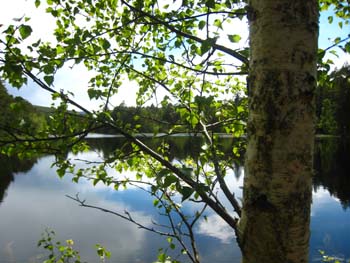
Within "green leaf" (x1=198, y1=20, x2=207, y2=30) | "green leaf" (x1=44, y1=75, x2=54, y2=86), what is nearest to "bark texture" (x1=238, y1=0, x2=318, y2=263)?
"green leaf" (x1=198, y1=20, x2=207, y2=30)

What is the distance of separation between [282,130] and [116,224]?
1732cm

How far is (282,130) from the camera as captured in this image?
3.23 feet

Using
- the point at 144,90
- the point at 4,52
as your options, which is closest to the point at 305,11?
the point at 4,52

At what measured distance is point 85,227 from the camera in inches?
646

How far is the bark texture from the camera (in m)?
0.99

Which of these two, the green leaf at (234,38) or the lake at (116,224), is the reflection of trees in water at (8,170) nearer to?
the lake at (116,224)

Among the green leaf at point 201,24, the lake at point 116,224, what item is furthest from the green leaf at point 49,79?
the lake at point 116,224

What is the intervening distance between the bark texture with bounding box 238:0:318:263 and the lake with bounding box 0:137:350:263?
20.6 feet

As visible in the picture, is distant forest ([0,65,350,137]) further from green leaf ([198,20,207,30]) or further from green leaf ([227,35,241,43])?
green leaf ([198,20,207,30])

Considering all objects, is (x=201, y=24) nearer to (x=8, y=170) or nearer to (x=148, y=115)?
(x=148, y=115)

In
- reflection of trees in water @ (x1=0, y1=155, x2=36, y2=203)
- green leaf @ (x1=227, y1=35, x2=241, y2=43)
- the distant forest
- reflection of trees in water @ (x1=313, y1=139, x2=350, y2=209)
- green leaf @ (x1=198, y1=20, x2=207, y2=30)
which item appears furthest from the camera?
reflection of trees in water @ (x1=0, y1=155, x2=36, y2=203)

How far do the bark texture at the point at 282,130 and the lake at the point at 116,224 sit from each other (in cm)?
627

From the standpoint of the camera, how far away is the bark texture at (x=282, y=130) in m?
0.99

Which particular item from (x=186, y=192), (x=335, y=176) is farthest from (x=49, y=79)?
(x=335, y=176)
